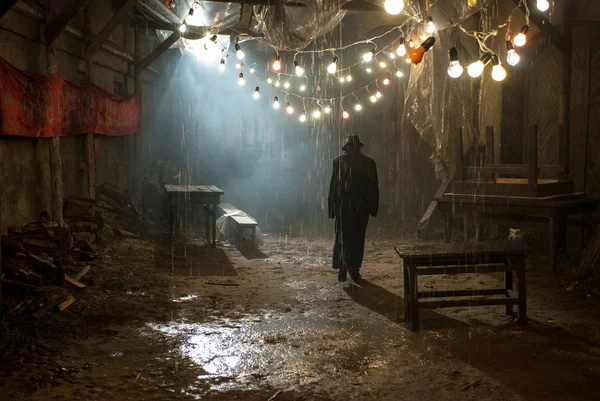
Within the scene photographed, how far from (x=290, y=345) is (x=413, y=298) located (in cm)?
156

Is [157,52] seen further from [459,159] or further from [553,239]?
[553,239]

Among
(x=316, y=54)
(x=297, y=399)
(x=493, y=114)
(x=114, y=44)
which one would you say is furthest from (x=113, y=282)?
(x=316, y=54)

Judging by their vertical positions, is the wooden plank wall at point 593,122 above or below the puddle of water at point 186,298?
above

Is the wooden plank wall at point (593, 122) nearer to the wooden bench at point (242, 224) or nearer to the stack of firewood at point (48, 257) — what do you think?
the wooden bench at point (242, 224)

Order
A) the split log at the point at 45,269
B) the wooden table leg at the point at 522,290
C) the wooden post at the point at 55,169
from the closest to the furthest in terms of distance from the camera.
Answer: the wooden table leg at the point at 522,290
the split log at the point at 45,269
the wooden post at the point at 55,169

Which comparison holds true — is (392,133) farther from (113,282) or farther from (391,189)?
(113,282)

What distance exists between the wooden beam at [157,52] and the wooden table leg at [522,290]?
1024cm

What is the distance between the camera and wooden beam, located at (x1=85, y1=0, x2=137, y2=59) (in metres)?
10.3

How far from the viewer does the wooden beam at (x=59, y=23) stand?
332 inches

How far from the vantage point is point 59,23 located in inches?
336

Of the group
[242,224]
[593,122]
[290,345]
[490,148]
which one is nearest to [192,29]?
[242,224]

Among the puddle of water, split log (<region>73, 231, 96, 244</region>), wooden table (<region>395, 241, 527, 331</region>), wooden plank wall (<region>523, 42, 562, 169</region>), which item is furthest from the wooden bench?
wooden plank wall (<region>523, 42, 562, 169</region>)

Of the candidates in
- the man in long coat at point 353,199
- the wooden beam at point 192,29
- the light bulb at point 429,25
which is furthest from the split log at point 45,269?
the wooden beam at point 192,29

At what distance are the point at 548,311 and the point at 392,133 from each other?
10.8 m
